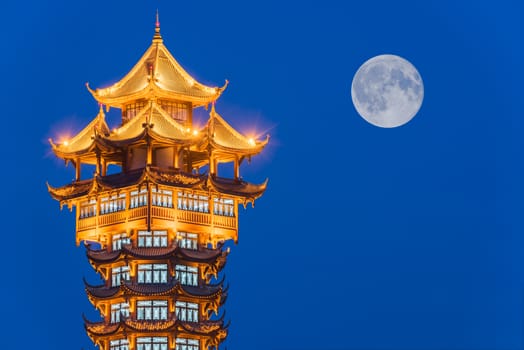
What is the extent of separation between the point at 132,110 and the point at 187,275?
900 cm

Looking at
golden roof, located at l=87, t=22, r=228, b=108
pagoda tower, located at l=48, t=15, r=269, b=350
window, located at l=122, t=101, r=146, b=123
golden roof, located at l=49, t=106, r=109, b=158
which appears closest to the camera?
pagoda tower, located at l=48, t=15, r=269, b=350

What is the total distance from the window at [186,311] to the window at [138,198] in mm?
5020

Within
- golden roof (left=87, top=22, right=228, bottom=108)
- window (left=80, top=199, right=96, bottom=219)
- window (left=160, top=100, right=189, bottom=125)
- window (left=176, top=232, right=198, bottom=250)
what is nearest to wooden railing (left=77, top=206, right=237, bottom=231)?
window (left=80, top=199, right=96, bottom=219)

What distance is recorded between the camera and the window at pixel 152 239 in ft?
266

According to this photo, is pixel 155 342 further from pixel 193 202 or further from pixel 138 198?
pixel 193 202

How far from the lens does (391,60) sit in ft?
281

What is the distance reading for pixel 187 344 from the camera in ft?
264

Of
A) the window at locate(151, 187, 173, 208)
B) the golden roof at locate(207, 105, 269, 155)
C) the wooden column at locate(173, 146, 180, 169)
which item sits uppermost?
the golden roof at locate(207, 105, 269, 155)

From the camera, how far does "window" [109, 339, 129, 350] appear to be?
80.4 meters

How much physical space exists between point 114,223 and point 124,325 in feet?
16.7

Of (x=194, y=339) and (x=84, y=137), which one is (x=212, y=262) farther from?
(x=84, y=137)

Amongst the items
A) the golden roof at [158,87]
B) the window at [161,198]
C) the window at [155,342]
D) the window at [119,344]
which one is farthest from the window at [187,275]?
the golden roof at [158,87]

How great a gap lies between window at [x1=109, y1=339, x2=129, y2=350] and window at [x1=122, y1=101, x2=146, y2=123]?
11.0m

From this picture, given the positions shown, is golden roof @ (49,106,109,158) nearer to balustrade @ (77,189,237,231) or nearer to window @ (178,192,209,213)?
balustrade @ (77,189,237,231)
